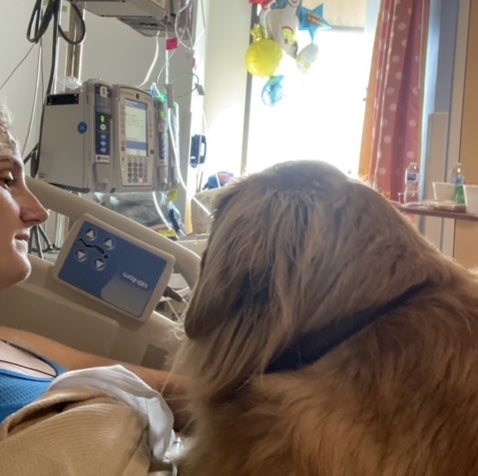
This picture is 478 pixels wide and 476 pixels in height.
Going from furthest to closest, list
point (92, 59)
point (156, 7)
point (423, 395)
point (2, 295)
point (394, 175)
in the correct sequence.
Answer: point (92, 59)
point (394, 175)
point (156, 7)
point (2, 295)
point (423, 395)

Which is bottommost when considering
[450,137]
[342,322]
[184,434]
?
[184,434]

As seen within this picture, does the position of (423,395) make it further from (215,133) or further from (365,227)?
(215,133)

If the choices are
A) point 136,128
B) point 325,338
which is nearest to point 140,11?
point 136,128

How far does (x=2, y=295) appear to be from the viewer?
150 centimetres

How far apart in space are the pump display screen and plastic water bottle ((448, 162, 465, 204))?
110cm

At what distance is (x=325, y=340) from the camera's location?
815 millimetres

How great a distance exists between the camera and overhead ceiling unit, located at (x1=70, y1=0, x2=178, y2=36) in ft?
6.66

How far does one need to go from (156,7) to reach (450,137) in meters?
1.47

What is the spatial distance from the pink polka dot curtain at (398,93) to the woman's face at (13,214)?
216 centimetres

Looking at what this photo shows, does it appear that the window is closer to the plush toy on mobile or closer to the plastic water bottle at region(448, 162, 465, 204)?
the plush toy on mobile

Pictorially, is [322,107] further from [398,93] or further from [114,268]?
[114,268]

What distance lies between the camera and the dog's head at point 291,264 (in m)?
0.82


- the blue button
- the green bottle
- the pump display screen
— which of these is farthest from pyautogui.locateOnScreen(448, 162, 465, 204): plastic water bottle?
the blue button

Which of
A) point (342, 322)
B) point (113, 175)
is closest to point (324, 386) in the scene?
point (342, 322)
